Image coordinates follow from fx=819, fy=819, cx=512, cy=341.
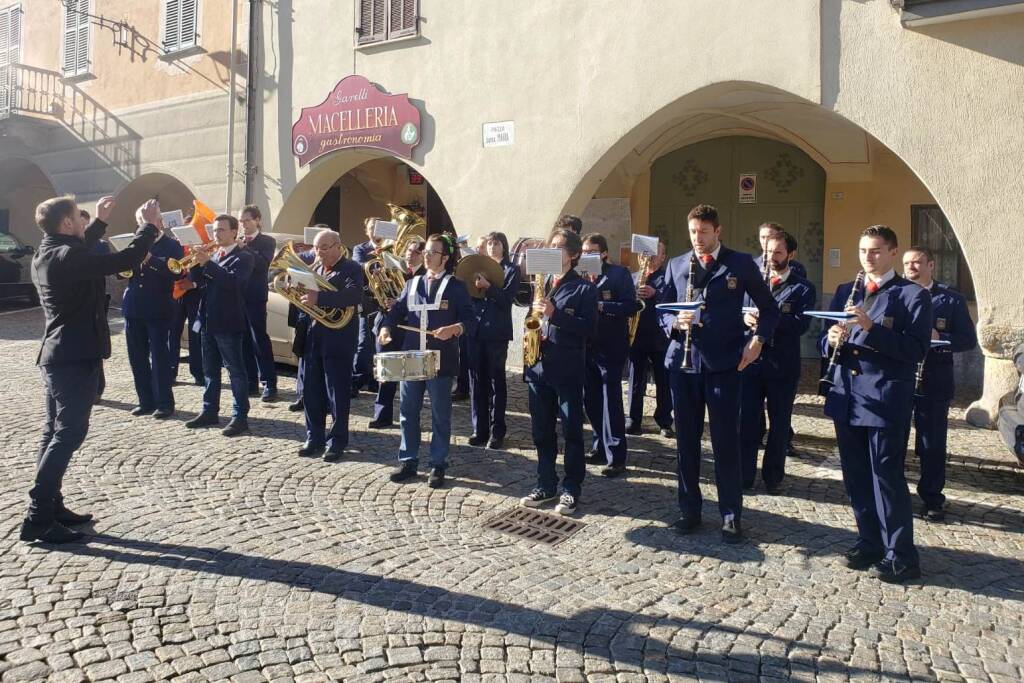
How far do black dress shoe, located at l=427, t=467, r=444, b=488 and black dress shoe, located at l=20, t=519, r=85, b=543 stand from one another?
2261 mm

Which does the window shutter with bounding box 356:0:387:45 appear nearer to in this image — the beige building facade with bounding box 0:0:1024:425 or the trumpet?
the beige building facade with bounding box 0:0:1024:425

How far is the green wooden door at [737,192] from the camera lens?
12352 mm

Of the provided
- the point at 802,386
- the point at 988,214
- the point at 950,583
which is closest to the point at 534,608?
the point at 950,583

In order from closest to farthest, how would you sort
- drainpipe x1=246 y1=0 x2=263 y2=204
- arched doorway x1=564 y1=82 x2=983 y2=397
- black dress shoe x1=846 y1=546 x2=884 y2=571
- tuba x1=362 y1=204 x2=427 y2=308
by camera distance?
black dress shoe x1=846 y1=546 x2=884 y2=571
tuba x1=362 y1=204 x2=427 y2=308
arched doorway x1=564 y1=82 x2=983 y2=397
drainpipe x1=246 y1=0 x2=263 y2=204

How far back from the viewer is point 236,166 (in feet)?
46.3

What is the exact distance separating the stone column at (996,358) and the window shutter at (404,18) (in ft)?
27.6

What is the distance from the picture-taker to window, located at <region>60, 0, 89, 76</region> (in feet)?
54.6

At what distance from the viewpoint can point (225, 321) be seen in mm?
7145

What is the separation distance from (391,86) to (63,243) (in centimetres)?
814

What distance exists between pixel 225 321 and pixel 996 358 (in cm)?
727

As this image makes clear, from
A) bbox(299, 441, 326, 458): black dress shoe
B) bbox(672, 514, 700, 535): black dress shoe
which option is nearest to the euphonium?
bbox(672, 514, 700, 535): black dress shoe

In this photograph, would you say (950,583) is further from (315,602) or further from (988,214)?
(988,214)

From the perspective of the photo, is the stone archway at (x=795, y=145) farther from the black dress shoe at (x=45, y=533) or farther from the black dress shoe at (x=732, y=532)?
the black dress shoe at (x=45, y=533)

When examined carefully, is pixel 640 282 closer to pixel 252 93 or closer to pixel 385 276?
pixel 385 276
